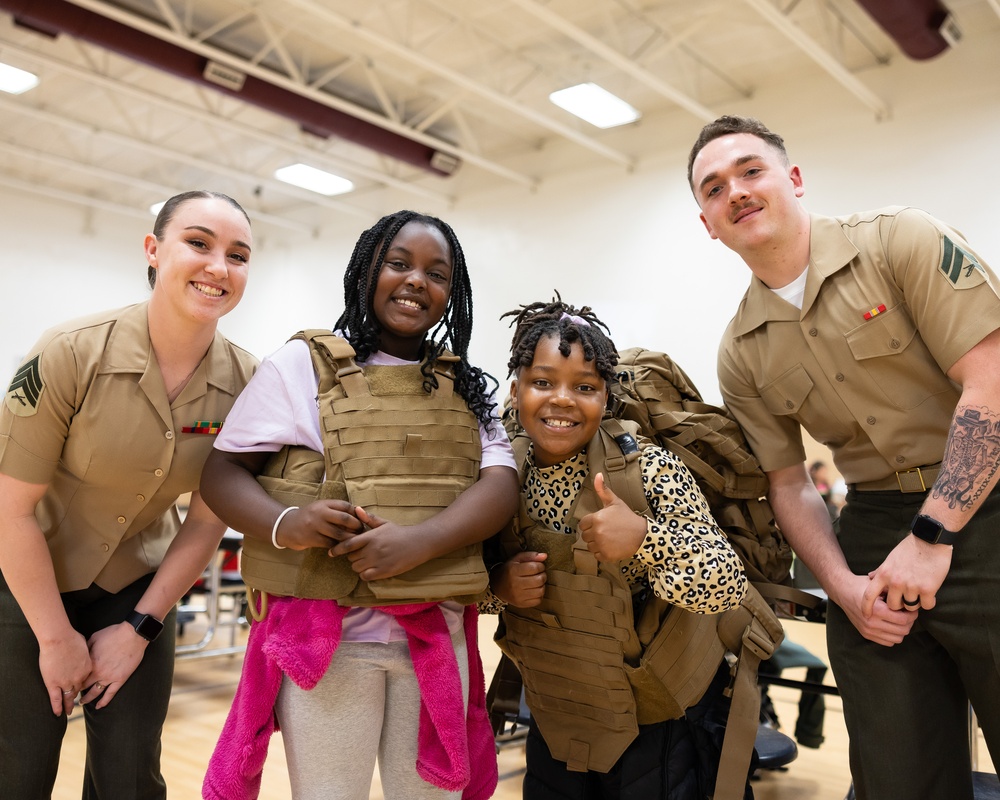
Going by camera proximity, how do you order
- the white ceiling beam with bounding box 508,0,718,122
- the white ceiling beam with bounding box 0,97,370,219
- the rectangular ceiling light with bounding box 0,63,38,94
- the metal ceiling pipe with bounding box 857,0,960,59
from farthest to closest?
the white ceiling beam with bounding box 0,97,370,219
the rectangular ceiling light with bounding box 0,63,38,94
the white ceiling beam with bounding box 508,0,718,122
the metal ceiling pipe with bounding box 857,0,960,59

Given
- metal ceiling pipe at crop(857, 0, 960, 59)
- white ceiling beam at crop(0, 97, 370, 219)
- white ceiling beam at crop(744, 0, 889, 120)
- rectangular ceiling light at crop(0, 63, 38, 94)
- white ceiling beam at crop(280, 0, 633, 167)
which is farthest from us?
white ceiling beam at crop(0, 97, 370, 219)

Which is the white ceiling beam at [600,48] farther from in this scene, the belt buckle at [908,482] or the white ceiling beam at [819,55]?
the belt buckle at [908,482]

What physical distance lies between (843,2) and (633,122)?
9.69 ft

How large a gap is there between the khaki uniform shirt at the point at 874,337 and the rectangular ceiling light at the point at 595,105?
728 centimetres

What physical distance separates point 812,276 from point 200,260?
1576 millimetres

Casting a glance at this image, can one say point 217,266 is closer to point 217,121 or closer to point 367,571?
point 367,571

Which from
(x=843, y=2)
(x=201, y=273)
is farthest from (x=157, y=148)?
(x=201, y=273)

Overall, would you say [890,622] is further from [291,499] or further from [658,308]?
[658,308]

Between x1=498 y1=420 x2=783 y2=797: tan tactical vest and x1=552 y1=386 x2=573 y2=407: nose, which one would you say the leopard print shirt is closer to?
x1=498 y1=420 x2=783 y2=797: tan tactical vest

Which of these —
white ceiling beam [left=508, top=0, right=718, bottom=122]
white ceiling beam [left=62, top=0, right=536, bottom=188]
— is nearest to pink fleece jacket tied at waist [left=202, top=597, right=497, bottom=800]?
white ceiling beam [left=508, top=0, right=718, bottom=122]

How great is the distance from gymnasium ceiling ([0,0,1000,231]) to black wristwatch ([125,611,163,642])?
623 centimetres

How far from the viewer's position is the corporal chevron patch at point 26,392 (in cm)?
197

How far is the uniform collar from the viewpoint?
7.14ft

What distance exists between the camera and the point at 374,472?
187 cm
